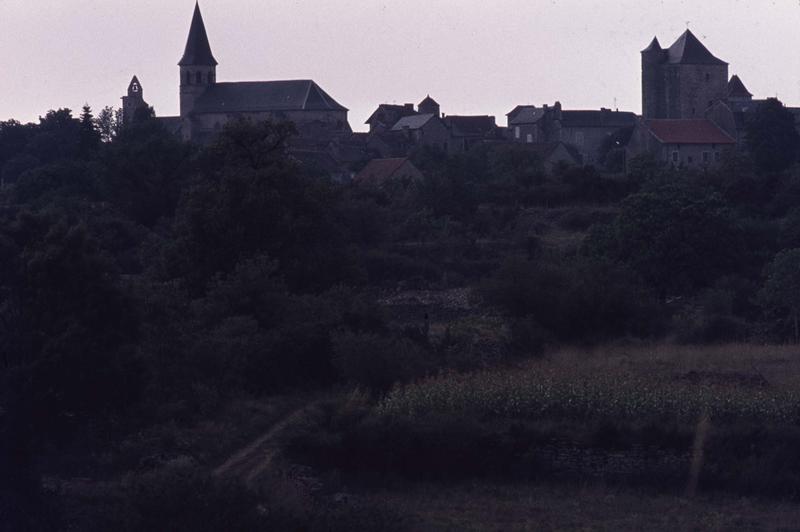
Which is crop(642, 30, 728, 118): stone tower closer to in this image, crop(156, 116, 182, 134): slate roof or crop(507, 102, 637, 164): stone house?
crop(507, 102, 637, 164): stone house

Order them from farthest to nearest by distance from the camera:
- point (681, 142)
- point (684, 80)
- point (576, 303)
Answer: point (684, 80)
point (681, 142)
point (576, 303)

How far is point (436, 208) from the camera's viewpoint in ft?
139

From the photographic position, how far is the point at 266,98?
8956cm

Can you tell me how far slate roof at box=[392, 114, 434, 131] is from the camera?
262 ft

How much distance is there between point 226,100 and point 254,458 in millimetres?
76914

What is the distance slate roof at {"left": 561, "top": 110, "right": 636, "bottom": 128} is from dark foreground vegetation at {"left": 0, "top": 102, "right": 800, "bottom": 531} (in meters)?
52.6

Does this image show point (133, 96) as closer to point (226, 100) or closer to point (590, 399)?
point (226, 100)

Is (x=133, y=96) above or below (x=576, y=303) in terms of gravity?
above

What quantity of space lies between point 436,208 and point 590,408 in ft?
82.9

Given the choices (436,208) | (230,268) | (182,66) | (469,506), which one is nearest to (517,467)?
(469,506)

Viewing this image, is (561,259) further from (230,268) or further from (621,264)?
(230,268)

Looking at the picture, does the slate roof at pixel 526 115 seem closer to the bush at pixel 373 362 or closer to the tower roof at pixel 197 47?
the tower roof at pixel 197 47

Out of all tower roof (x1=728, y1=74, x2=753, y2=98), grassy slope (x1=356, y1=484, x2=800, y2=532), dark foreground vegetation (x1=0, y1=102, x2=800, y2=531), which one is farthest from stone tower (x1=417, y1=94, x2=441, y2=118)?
grassy slope (x1=356, y1=484, x2=800, y2=532)

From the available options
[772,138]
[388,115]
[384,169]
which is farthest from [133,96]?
[772,138]
